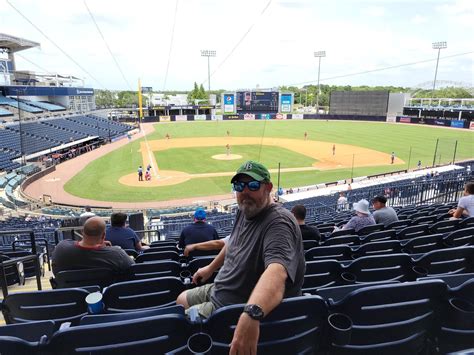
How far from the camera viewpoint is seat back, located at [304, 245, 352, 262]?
405cm

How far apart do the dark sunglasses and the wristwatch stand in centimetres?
91

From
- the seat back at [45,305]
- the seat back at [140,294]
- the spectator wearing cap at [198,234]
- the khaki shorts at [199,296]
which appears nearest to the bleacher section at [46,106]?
the spectator wearing cap at [198,234]

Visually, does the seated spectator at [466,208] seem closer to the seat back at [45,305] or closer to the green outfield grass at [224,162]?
the seat back at [45,305]

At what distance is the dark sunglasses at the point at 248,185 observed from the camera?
245 centimetres

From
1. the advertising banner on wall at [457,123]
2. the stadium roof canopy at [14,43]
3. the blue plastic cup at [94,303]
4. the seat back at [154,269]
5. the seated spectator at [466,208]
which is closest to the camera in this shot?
the blue plastic cup at [94,303]

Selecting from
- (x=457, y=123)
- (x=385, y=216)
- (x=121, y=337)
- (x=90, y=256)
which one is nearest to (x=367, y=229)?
(x=385, y=216)

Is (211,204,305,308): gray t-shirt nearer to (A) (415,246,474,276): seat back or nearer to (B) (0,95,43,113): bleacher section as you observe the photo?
(A) (415,246,474,276): seat back

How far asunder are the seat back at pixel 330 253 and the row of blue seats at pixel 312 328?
71.1 inches

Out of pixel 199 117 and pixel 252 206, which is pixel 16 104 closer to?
pixel 199 117

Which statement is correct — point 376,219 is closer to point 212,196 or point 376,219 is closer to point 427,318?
point 427,318

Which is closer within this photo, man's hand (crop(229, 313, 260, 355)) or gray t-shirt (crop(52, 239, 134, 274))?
man's hand (crop(229, 313, 260, 355))

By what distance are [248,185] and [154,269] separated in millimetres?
1997

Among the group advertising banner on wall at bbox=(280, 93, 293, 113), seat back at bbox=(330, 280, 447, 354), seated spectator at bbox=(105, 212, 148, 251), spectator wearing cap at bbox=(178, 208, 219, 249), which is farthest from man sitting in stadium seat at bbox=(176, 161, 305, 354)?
advertising banner on wall at bbox=(280, 93, 293, 113)

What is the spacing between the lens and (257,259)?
2.29 meters
